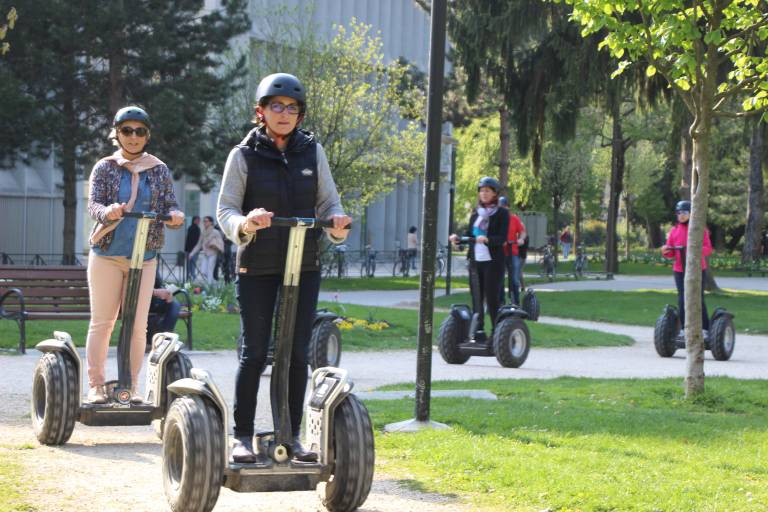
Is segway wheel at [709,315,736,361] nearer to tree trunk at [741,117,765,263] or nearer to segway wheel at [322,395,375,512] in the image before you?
segway wheel at [322,395,375,512]

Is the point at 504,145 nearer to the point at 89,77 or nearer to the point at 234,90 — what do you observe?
the point at 234,90

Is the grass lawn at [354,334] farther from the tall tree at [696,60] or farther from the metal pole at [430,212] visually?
the metal pole at [430,212]

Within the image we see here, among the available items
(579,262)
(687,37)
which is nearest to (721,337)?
(687,37)

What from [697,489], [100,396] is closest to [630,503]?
[697,489]

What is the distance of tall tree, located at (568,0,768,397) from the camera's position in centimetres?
994

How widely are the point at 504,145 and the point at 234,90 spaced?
Result: 9.24 metres

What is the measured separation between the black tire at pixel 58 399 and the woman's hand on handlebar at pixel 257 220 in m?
2.60

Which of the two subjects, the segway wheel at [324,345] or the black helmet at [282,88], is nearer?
the black helmet at [282,88]

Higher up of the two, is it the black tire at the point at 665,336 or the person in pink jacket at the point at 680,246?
the person in pink jacket at the point at 680,246

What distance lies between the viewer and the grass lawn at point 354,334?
1508 cm

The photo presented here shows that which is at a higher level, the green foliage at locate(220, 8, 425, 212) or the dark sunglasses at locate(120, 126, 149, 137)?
the green foliage at locate(220, 8, 425, 212)

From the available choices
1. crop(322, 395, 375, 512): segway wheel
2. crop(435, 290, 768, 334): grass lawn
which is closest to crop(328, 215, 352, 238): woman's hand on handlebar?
crop(322, 395, 375, 512): segway wheel

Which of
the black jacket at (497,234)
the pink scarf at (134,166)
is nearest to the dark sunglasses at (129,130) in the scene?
the pink scarf at (134,166)

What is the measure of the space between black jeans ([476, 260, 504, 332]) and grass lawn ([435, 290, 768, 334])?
8.41m
